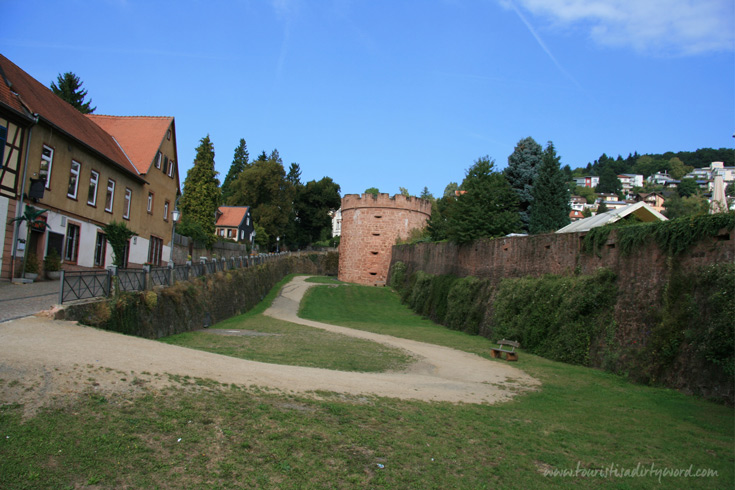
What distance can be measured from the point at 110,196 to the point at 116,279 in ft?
43.1

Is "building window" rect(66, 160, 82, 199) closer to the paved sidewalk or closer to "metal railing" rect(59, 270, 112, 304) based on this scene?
the paved sidewalk

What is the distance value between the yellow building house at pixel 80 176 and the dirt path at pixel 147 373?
986 centimetres

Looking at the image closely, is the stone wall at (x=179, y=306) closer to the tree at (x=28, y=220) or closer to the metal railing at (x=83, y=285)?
the metal railing at (x=83, y=285)

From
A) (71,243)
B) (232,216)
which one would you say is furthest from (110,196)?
(232,216)

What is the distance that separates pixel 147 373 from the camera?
769 centimetres

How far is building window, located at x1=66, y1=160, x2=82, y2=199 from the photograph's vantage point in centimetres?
2075

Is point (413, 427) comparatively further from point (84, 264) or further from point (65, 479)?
point (84, 264)

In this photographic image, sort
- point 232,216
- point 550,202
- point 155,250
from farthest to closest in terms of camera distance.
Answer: point 232,216 → point 550,202 → point 155,250

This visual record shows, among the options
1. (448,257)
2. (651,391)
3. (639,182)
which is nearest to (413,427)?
(651,391)

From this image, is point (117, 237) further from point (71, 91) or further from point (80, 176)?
point (71, 91)

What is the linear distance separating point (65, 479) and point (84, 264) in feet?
61.7

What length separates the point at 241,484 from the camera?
5426 mm

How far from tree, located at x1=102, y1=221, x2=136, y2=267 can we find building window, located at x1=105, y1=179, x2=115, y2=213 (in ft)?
Result: 2.44

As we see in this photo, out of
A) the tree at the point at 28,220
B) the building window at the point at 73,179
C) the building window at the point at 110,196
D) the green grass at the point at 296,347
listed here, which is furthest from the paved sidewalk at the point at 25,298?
the building window at the point at 110,196
